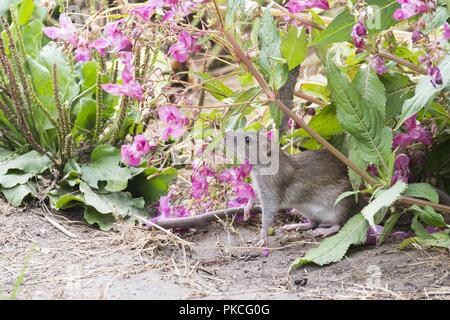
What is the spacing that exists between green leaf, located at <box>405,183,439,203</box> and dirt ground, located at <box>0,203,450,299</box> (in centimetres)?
28

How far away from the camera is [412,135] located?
355 cm

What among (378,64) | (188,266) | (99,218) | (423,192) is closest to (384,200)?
(423,192)

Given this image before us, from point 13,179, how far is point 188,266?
1200 millimetres

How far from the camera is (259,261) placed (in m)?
3.62

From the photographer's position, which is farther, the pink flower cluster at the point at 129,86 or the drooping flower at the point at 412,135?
the drooping flower at the point at 412,135

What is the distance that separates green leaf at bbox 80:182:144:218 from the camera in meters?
3.96

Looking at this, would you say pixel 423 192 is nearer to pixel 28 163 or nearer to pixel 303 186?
pixel 303 186

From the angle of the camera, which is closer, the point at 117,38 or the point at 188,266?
the point at 117,38

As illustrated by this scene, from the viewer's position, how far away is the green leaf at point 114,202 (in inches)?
156

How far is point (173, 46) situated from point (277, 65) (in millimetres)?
452

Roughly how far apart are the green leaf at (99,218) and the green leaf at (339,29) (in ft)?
5.00

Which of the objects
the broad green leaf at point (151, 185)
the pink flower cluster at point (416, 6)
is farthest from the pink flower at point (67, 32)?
the pink flower cluster at point (416, 6)

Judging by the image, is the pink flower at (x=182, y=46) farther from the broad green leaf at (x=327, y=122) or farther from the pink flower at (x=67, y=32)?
the broad green leaf at (x=327, y=122)

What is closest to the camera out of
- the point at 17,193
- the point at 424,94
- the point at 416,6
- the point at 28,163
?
the point at 416,6
